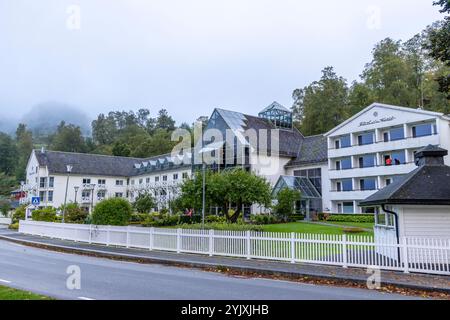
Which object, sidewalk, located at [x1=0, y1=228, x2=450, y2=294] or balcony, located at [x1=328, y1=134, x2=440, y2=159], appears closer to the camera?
sidewalk, located at [x1=0, y1=228, x2=450, y2=294]

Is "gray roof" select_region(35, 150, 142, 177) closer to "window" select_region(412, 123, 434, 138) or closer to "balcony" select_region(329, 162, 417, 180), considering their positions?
"balcony" select_region(329, 162, 417, 180)

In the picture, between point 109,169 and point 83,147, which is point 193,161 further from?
point 83,147

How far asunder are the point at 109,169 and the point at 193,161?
21.8m

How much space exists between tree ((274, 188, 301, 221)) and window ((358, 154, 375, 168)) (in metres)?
9.73

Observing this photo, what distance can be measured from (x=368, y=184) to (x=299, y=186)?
730cm

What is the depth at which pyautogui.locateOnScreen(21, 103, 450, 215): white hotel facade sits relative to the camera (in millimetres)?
36469

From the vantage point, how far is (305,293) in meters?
9.34

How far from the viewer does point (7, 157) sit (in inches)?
3912

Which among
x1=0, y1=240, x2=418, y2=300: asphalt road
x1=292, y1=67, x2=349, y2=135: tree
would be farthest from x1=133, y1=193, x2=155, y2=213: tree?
x1=0, y1=240, x2=418, y2=300: asphalt road

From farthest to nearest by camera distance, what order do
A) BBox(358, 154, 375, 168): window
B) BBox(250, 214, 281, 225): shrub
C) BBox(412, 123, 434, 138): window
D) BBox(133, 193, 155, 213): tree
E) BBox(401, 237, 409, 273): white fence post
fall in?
BBox(133, 193, 155, 213): tree
BBox(358, 154, 375, 168): window
BBox(412, 123, 434, 138): window
BBox(250, 214, 281, 225): shrub
BBox(401, 237, 409, 273): white fence post

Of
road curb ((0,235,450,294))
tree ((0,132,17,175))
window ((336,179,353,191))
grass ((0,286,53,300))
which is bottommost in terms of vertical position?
road curb ((0,235,450,294))

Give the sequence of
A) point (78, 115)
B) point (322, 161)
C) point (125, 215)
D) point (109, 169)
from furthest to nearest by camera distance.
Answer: point (78, 115) < point (109, 169) < point (322, 161) < point (125, 215)

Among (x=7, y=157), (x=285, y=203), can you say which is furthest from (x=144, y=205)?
(x=7, y=157)
